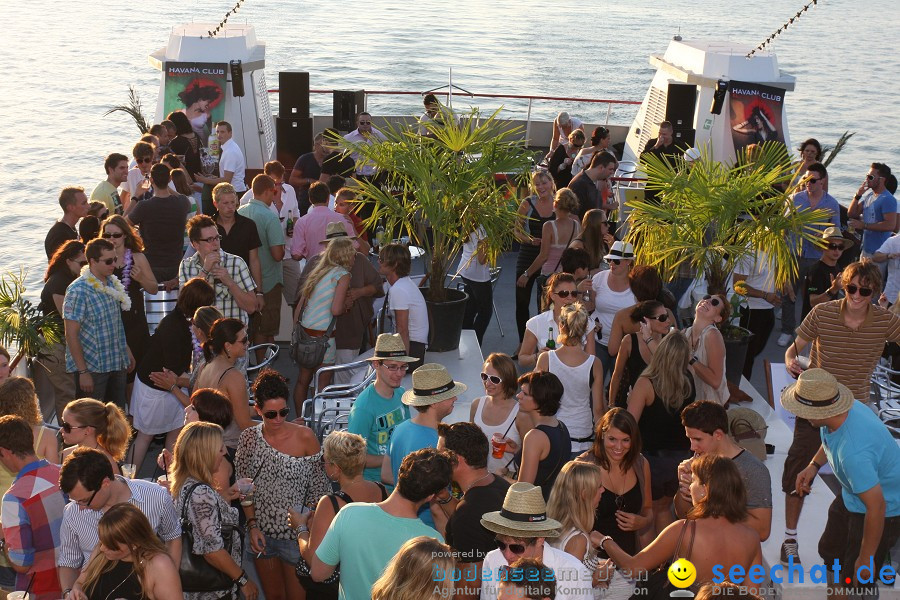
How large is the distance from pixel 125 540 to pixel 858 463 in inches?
113

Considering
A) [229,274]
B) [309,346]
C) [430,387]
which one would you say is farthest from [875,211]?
[430,387]

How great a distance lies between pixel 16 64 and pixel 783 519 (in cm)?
5084

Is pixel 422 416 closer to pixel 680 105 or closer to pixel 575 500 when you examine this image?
pixel 575 500

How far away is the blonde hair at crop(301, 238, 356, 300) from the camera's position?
6.52 m

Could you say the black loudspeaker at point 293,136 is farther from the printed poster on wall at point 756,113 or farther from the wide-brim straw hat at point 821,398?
the wide-brim straw hat at point 821,398

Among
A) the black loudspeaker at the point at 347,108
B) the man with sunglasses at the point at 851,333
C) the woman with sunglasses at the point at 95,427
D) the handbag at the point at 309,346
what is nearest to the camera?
the woman with sunglasses at the point at 95,427

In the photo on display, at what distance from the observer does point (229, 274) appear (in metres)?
6.53

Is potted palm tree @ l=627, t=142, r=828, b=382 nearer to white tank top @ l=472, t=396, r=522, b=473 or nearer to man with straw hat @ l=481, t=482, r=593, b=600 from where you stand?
white tank top @ l=472, t=396, r=522, b=473

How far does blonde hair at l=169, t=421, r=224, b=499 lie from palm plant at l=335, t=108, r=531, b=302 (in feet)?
11.2

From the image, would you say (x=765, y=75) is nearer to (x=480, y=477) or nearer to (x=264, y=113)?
(x=264, y=113)

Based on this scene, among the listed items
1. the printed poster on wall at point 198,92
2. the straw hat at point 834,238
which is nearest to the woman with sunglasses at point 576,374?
the straw hat at point 834,238

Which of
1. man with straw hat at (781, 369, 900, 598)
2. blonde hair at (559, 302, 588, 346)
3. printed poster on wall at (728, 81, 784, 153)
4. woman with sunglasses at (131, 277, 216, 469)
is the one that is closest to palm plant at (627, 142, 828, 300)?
blonde hair at (559, 302, 588, 346)

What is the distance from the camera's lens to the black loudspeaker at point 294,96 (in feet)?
44.6

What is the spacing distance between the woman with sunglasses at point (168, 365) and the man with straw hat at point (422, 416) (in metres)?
1.57
